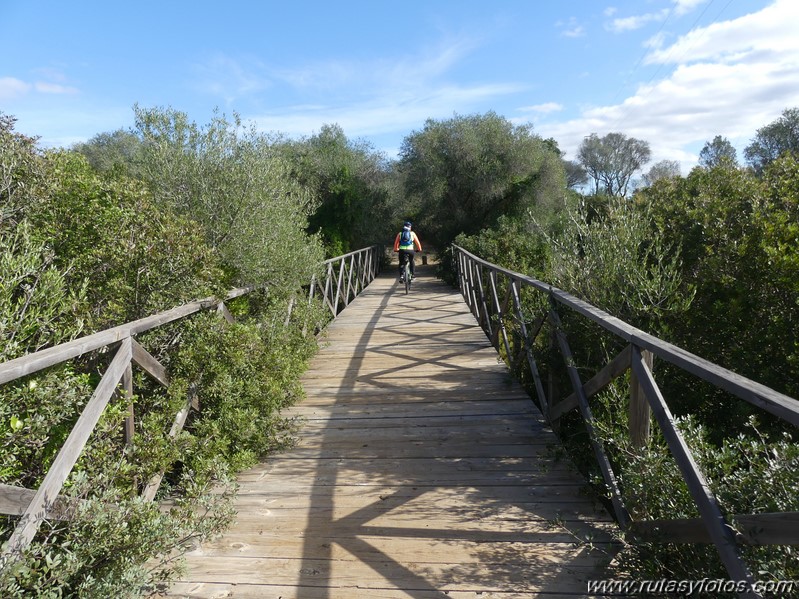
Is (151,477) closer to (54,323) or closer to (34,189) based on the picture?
(54,323)

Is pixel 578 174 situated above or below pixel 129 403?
above

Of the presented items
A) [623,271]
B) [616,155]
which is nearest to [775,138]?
[616,155]

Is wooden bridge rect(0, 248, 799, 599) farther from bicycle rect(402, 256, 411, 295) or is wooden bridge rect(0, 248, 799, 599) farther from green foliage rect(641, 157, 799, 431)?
bicycle rect(402, 256, 411, 295)

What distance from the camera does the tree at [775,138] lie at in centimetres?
3516

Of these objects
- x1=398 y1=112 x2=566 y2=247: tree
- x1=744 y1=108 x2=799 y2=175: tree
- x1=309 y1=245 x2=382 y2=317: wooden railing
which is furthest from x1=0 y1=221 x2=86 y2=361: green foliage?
x1=744 y1=108 x2=799 y2=175: tree

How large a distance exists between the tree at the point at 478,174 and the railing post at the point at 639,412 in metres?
14.1

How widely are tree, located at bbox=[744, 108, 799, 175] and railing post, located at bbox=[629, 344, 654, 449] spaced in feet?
→ 128

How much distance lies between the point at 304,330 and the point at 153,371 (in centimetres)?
308

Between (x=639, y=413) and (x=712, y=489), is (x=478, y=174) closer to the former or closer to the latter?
(x=639, y=413)

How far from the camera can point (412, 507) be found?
2789mm

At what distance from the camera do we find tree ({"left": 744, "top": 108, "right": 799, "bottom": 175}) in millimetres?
35156

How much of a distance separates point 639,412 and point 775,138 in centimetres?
4344

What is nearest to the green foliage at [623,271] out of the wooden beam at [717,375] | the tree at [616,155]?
the wooden beam at [717,375]

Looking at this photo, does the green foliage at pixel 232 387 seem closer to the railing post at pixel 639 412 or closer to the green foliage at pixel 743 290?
the railing post at pixel 639 412
